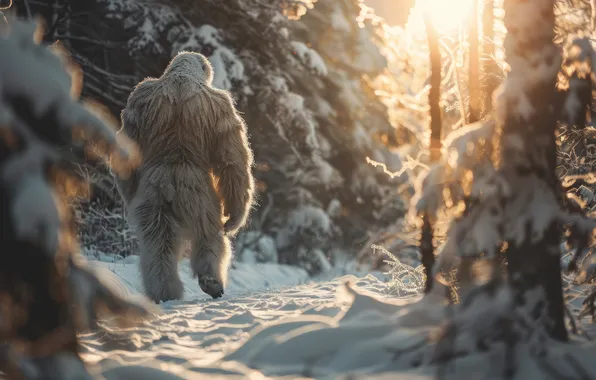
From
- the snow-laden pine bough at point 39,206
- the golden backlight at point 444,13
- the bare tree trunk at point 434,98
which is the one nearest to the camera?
the snow-laden pine bough at point 39,206

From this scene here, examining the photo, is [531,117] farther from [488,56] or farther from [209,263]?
[209,263]

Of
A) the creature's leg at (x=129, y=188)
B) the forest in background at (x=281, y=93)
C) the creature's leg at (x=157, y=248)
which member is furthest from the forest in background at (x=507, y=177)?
the forest in background at (x=281, y=93)

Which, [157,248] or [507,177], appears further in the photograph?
[157,248]

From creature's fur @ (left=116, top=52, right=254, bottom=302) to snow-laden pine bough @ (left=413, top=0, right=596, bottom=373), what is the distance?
134 inches

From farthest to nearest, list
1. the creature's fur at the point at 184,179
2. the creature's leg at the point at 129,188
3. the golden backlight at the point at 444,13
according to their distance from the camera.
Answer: the creature's leg at the point at 129,188 → the creature's fur at the point at 184,179 → the golden backlight at the point at 444,13

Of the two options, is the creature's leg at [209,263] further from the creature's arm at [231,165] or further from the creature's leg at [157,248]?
the creature's arm at [231,165]

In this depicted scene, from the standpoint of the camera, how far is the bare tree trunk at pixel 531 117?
270cm

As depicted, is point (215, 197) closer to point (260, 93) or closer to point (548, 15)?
point (548, 15)

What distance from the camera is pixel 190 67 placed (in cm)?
655

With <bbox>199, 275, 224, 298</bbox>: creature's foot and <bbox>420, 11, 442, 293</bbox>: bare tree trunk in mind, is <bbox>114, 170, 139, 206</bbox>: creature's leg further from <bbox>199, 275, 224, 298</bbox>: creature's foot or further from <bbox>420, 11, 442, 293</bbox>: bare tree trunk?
<bbox>420, 11, 442, 293</bbox>: bare tree trunk

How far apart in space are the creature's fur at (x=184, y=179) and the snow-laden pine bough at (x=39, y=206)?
362cm

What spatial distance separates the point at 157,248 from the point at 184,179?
640 millimetres

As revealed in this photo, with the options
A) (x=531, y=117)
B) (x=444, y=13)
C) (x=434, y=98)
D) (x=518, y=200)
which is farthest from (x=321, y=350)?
(x=444, y=13)

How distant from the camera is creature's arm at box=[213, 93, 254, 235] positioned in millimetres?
6250
